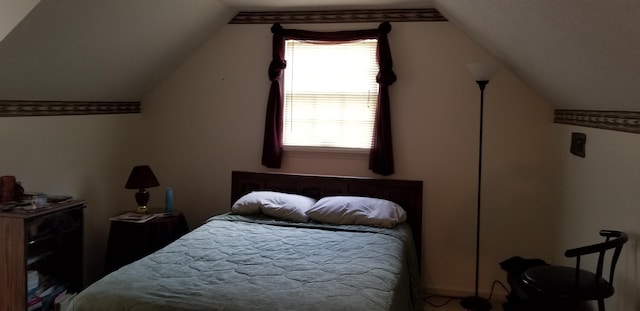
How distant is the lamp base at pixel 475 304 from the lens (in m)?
3.42

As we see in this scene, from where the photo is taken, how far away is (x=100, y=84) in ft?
11.4

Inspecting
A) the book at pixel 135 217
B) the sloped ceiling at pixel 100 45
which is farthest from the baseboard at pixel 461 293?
the sloped ceiling at pixel 100 45

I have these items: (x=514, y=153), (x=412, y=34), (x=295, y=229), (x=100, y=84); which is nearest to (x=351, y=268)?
(x=295, y=229)

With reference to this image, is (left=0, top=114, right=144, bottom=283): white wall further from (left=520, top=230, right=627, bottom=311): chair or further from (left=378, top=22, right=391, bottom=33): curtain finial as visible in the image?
(left=520, top=230, right=627, bottom=311): chair

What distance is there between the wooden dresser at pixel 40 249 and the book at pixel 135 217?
0.38 m

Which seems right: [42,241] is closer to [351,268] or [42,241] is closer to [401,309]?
[351,268]

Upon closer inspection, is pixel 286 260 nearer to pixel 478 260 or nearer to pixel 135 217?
pixel 135 217

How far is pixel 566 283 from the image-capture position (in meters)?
2.21

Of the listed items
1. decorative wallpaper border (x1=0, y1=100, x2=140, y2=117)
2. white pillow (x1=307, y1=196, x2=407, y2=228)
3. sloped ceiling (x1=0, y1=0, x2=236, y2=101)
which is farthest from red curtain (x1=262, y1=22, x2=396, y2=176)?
decorative wallpaper border (x1=0, y1=100, x2=140, y2=117)

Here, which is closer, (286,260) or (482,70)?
(286,260)

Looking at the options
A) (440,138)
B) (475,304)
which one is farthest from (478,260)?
(440,138)

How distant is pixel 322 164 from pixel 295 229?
2.62 feet

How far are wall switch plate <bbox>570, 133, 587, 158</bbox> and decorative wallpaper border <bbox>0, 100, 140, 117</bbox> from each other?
11.1ft

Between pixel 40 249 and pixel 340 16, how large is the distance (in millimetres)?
2644
